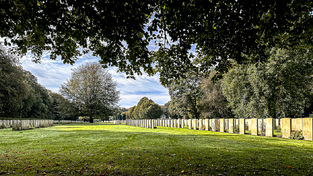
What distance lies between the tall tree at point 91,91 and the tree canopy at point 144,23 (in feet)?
106

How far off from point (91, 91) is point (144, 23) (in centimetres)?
3616

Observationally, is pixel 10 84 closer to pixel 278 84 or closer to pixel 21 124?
Answer: pixel 21 124

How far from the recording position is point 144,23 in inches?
247

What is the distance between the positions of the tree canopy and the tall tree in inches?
1269

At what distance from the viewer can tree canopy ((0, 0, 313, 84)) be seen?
5094mm

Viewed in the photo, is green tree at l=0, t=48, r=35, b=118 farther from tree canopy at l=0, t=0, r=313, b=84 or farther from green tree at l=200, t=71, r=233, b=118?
green tree at l=200, t=71, r=233, b=118

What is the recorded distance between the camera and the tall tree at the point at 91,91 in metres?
38.6

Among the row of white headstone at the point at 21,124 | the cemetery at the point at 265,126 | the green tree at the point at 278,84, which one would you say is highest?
the green tree at the point at 278,84

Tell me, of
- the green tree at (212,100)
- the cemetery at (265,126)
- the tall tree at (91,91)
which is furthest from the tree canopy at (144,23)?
the tall tree at (91,91)

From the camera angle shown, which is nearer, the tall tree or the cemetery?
the cemetery

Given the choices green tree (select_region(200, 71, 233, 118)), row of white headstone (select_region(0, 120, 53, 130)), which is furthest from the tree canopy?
green tree (select_region(200, 71, 233, 118))

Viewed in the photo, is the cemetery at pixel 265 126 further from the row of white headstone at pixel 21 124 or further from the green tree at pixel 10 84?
the green tree at pixel 10 84

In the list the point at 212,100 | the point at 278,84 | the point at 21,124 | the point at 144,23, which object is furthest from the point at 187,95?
the point at 144,23

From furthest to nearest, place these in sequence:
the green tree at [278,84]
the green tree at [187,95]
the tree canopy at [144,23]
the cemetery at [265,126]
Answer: the green tree at [187,95]
the green tree at [278,84]
the cemetery at [265,126]
the tree canopy at [144,23]
